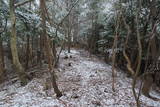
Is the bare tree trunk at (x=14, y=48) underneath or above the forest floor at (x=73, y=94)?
above

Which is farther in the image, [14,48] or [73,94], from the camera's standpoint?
[14,48]

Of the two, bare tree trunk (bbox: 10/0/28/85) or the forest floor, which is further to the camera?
bare tree trunk (bbox: 10/0/28/85)

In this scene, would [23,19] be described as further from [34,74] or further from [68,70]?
[68,70]

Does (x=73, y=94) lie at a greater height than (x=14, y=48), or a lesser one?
lesser

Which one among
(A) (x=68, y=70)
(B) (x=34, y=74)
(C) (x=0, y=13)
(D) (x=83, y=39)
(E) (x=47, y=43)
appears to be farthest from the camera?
(D) (x=83, y=39)

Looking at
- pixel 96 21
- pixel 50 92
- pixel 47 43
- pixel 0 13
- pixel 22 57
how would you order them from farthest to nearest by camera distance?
pixel 96 21 < pixel 22 57 < pixel 0 13 < pixel 50 92 < pixel 47 43

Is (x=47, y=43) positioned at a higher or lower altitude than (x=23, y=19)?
lower

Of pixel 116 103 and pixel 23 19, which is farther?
pixel 23 19

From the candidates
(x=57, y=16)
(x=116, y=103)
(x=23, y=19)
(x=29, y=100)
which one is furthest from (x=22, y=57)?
(x=116, y=103)

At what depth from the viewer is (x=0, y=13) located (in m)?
9.32

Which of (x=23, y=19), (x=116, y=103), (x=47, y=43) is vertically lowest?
(x=116, y=103)

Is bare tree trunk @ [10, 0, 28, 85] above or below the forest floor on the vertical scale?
above

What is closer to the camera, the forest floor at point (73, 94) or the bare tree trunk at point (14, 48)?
the forest floor at point (73, 94)

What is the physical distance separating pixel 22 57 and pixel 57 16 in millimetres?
4939
